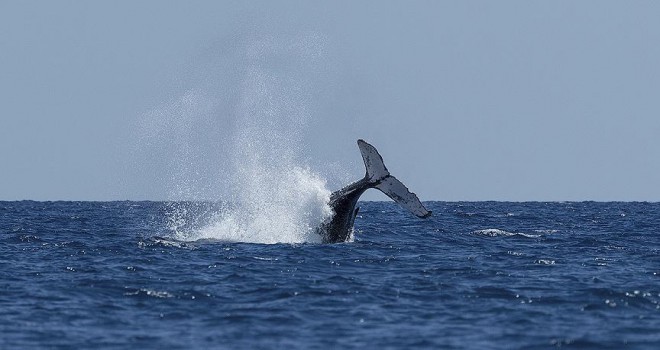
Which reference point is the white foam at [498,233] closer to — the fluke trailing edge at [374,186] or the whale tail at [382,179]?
the fluke trailing edge at [374,186]

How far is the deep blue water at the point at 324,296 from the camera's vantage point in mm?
15312

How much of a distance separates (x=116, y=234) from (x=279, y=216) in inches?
258

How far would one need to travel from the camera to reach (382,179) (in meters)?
27.4

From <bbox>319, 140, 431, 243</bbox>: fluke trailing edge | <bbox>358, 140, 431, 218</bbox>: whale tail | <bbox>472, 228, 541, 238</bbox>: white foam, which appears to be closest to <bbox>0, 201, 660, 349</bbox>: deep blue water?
<bbox>319, 140, 431, 243</bbox>: fluke trailing edge

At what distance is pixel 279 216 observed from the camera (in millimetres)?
32469

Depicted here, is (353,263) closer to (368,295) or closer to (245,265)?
(245,265)

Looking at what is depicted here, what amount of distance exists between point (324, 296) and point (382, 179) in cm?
864

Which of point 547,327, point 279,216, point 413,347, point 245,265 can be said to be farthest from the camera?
point 279,216

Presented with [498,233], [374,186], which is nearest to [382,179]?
[374,186]

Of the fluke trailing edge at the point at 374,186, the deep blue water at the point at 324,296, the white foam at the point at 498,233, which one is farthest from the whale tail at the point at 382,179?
the white foam at the point at 498,233

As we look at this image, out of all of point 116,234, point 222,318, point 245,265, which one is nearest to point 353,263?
point 245,265

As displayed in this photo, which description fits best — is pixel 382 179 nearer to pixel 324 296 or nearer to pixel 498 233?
pixel 324 296

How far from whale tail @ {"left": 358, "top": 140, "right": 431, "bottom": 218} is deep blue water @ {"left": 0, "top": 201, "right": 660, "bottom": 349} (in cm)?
151

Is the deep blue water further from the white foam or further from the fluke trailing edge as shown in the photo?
the white foam
